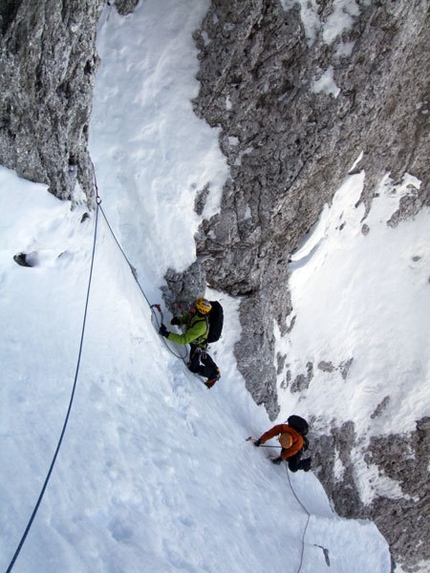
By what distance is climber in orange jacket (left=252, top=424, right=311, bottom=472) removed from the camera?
10391 millimetres

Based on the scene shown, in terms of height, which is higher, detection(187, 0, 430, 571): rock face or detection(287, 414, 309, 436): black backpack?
detection(187, 0, 430, 571): rock face

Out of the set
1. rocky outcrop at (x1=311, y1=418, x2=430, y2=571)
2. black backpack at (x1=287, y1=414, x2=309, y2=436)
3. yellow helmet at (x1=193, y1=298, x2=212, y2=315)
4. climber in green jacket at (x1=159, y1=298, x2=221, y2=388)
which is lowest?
rocky outcrop at (x1=311, y1=418, x2=430, y2=571)

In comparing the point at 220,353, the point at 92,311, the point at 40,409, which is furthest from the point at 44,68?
the point at 220,353

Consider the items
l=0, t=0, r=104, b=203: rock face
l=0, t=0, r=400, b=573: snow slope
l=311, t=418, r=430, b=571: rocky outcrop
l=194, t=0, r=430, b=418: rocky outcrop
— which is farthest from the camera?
l=311, t=418, r=430, b=571: rocky outcrop

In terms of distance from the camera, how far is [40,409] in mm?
5395

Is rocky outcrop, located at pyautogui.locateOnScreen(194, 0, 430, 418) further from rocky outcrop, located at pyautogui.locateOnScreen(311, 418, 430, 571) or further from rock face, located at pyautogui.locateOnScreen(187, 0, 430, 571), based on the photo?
rocky outcrop, located at pyautogui.locateOnScreen(311, 418, 430, 571)

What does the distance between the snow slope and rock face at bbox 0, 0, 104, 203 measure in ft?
1.58

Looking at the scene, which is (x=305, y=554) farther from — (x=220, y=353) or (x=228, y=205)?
(x=228, y=205)

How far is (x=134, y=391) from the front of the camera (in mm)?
7172

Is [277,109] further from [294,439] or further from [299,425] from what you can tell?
[294,439]

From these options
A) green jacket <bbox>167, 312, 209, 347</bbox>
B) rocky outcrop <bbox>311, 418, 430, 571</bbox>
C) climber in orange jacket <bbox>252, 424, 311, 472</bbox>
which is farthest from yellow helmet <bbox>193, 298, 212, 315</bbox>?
rocky outcrop <bbox>311, 418, 430, 571</bbox>

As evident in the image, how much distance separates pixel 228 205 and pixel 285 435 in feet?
19.5

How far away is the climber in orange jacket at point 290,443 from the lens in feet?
34.1

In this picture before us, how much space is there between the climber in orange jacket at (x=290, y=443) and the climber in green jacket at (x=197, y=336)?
6.22 ft
